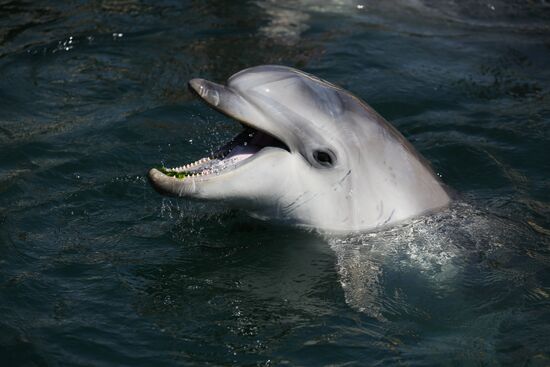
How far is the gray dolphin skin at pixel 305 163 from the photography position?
648cm

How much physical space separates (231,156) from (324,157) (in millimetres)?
688

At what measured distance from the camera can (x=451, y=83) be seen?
11.5 meters

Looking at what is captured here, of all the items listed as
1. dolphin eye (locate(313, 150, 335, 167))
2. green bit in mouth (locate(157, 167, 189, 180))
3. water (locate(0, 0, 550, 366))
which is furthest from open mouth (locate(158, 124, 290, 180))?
water (locate(0, 0, 550, 366))

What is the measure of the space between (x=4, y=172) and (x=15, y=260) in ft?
6.31

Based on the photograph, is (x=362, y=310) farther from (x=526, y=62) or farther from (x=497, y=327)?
(x=526, y=62)

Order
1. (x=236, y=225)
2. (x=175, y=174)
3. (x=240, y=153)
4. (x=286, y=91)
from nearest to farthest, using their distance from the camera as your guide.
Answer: (x=175, y=174) → (x=286, y=91) → (x=240, y=153) → (x=236, y=225)

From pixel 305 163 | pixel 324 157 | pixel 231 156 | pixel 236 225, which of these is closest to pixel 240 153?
pixel 231 156

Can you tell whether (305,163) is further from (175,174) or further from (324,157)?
(175,174)

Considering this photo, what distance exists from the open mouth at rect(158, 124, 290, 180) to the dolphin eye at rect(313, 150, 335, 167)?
240mm

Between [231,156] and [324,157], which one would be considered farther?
[324,157]

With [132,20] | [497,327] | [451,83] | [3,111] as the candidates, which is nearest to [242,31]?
[132,20]

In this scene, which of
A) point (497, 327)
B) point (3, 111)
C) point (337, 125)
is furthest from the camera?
point (3, 111)

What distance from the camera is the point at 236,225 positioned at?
7488 millimetres

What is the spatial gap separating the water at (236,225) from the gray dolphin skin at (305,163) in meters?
0.24
